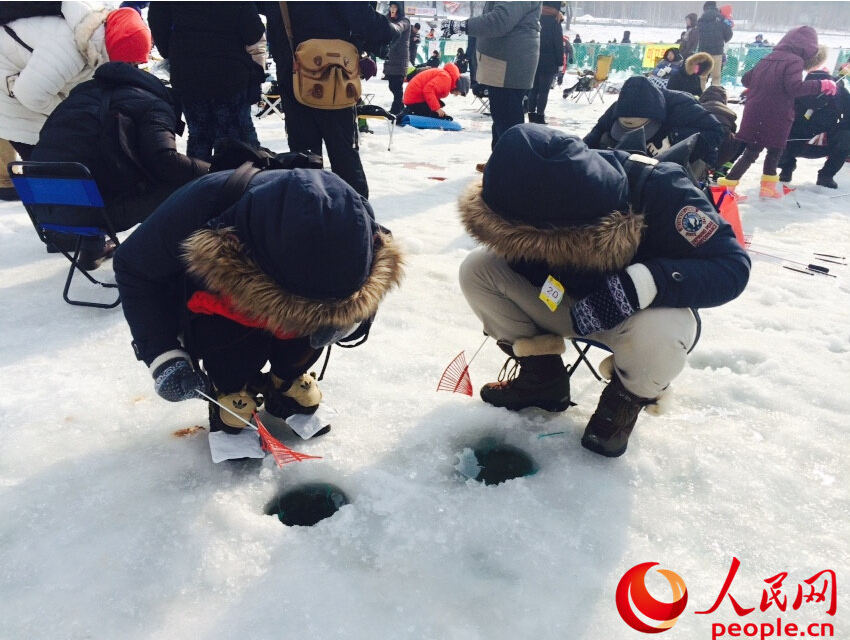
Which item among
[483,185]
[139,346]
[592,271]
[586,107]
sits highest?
[483,185]

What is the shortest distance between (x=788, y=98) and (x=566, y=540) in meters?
5.03

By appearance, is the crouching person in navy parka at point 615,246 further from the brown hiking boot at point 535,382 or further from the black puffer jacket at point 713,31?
the black puffer jacket at point 713,31

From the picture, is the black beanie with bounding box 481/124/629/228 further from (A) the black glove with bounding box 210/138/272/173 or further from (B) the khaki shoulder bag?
(B) the khaki shoulder bag

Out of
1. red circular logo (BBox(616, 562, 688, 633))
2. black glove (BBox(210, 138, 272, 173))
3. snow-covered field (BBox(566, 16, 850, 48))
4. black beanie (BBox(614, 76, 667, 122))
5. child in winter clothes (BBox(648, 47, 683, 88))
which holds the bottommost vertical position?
snow-covered field (BBox(566, 16, 850, 48))

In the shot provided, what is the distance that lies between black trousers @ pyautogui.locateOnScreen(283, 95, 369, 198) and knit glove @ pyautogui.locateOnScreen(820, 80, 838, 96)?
438 cm

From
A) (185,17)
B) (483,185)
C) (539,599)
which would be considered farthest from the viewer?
(185,17)

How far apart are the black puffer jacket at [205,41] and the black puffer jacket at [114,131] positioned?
0.38 meters

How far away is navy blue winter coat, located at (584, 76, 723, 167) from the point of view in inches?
126

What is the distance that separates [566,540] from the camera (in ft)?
4.79

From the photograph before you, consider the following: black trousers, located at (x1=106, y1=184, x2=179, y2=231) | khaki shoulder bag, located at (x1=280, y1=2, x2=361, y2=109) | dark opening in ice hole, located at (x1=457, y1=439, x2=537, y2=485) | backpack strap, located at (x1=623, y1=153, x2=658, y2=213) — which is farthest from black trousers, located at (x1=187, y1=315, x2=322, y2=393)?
khaki shoulder bag, located at (x1=280, y1=2, x2=361, y2=109)

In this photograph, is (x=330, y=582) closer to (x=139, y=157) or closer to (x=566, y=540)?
(x=566, y=540)

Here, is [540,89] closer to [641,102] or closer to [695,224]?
[641,102]

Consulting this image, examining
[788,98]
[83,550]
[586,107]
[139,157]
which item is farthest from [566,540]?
[586,107]

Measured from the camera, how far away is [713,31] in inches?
352
